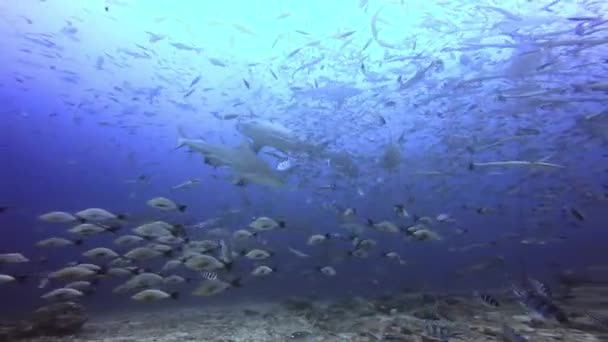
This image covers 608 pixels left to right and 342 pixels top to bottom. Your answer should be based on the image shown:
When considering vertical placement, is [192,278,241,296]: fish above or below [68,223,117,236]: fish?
below

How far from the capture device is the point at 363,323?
9758 millimetres

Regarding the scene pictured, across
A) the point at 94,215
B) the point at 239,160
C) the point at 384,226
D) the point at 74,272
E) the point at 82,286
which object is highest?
the point at 239,160

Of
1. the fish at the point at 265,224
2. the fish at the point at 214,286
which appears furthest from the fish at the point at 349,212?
the fish at the point at 214,286

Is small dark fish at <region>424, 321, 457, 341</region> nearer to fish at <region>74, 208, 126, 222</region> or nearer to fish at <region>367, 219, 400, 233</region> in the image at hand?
fish at <region>367, 219, 400, 233</region>

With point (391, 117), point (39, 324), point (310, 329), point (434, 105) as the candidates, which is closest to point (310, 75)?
point (434, 105)

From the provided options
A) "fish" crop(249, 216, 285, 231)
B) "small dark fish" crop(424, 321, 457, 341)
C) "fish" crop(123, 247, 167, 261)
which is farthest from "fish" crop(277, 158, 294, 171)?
"small dark fish" crop(424, 321, 457, 341)

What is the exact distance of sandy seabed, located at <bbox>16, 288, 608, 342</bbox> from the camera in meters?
8.30

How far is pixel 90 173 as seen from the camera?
160 ft

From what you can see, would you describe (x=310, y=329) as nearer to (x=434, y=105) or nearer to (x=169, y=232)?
(x=169, y=232)

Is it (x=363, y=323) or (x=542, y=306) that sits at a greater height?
(x=542, y=306)

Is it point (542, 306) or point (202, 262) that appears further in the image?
point (202, 262)

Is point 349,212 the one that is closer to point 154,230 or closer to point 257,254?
point 257,254

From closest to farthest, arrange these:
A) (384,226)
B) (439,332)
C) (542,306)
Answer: (542,306)
(439,332)
(384,226)

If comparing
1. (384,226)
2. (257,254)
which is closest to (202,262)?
(257,254)
